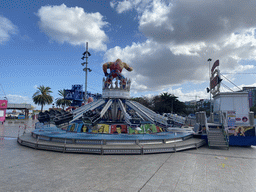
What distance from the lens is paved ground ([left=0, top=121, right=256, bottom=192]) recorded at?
19.9ft

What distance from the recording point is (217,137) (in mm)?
14336

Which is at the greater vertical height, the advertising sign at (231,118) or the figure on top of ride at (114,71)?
the figure on top of ride at (114,71)

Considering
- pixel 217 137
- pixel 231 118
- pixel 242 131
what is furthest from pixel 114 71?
pixel 242 131

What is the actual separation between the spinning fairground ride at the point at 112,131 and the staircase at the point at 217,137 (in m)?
0.82

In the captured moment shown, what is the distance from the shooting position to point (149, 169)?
8.06 meters

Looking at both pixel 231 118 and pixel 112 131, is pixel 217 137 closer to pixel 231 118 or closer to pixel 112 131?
pixel 231 118

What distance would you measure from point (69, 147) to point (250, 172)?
10618 millimetres

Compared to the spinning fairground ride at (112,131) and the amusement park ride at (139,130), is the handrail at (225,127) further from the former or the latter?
the spinning fairground ride at (112,131)

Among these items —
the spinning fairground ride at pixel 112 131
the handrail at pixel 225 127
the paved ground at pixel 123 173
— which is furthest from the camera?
the handrail at pixel 225 127

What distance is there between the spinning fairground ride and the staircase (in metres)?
0.82

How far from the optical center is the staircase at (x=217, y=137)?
44.6 feet

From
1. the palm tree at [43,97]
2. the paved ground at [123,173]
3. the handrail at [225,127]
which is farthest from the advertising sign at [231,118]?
the palm tree at [43,97]

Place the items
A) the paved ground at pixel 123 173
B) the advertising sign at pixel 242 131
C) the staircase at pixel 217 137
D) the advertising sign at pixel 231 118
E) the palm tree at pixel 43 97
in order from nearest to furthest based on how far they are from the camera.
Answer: the paved ground at pixel 123 173 → the staircase at pixel 217 137 → the advertising sign at pixel 242 131 → the advertising sign at pixel 231 118 → the palm tree at pixel 43 97

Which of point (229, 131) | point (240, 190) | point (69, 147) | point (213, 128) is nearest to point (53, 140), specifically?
point (69, 147)
